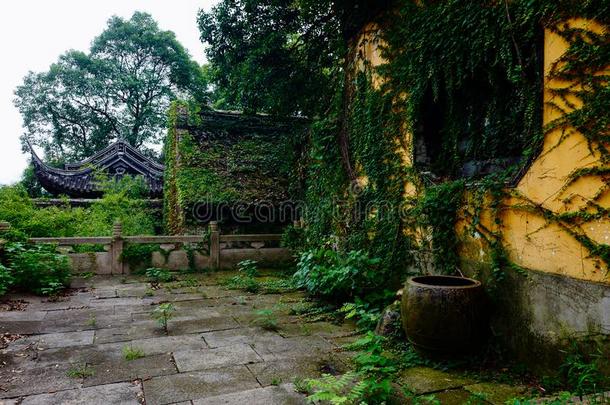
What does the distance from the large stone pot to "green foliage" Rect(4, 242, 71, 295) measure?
620 cm

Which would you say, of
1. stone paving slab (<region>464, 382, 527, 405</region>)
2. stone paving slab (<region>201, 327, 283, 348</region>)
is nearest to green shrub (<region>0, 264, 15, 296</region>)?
stone paving slab (<region>201, 327, 283, 348</region>)

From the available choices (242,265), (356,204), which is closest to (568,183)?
(356,204)

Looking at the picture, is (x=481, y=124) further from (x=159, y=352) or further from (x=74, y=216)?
(x=74, y=216)

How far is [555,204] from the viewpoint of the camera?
3332mm

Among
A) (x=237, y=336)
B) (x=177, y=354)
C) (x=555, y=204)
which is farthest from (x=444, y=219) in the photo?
(x=177, y=354)

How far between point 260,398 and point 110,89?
1005 inches

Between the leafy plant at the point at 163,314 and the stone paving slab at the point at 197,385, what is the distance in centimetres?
154

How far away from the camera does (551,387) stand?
308cm

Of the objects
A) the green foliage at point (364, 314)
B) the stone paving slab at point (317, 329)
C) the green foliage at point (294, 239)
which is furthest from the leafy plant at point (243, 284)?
the green foliage at point (364, 314)

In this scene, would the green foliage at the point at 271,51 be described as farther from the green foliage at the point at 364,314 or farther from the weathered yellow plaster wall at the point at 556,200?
the weathered yellow plaster wall at the point at 556,200

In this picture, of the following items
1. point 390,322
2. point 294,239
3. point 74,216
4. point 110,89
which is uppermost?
point 110,89

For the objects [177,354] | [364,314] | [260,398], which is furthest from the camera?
[364,314]

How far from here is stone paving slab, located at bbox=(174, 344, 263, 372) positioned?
3721mm

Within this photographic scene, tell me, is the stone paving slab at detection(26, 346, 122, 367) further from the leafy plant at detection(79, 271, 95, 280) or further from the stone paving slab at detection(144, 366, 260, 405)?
the leafy plant at detection(79, 271, 95, 280)
